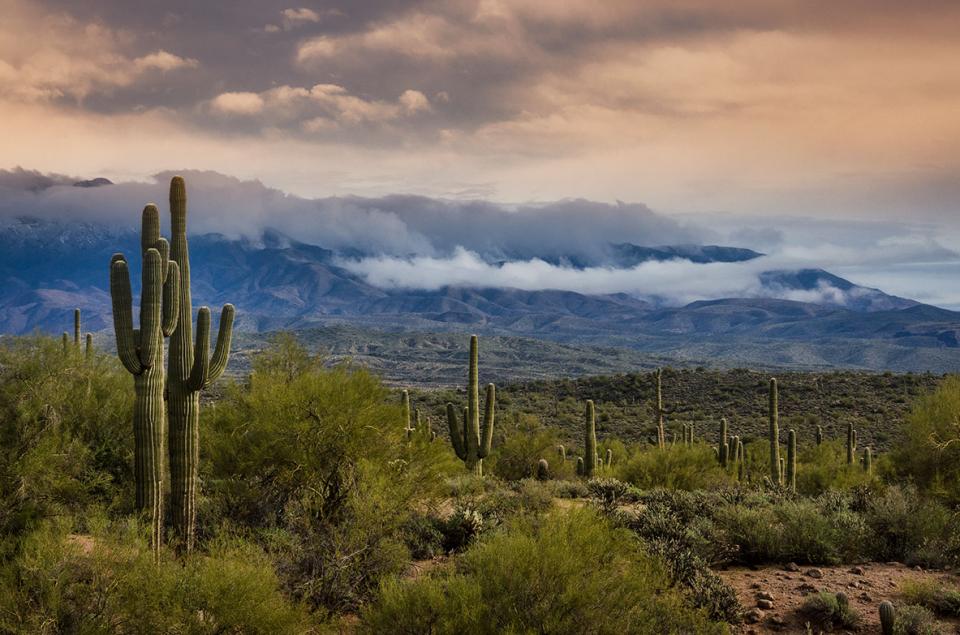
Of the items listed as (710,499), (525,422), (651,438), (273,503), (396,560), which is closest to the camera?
(396,560)

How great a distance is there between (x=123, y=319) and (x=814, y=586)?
13603mm

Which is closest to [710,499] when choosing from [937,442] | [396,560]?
[937,442]

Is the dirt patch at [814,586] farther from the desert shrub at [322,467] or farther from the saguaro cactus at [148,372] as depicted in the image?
the saguaro cactus at [148,372]

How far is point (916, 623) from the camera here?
1124cm

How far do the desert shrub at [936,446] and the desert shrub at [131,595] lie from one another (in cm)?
1679

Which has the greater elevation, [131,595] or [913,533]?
[131,595]

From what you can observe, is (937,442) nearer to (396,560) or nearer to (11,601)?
(396,560)

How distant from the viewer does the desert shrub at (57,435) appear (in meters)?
14.5

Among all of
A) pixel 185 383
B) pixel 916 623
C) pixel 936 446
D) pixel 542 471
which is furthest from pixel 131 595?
pixel 542 471

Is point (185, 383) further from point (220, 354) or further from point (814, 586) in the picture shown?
point (814, 586)

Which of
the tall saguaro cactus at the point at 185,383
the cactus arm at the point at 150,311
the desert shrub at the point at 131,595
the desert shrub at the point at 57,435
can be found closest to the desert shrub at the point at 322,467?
the tall saguaro cactus at the point at 185,383

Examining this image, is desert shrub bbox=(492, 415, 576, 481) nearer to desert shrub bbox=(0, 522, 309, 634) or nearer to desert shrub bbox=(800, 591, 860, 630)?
desert shrub bbox=(800, 591, 860, 630)

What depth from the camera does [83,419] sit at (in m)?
19.5

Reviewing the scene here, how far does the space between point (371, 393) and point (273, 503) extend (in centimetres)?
353
